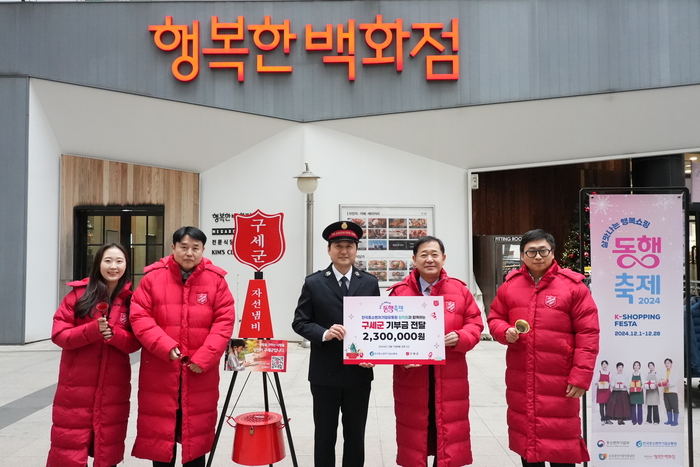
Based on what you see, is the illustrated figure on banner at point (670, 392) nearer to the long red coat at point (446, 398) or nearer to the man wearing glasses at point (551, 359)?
the man wearing glasses at point (551, 359)

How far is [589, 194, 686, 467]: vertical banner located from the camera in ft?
11.4

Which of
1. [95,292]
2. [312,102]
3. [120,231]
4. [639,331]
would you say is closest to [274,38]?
[312,102]

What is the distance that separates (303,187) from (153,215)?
119 inches

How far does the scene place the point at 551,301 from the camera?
9.82 feet

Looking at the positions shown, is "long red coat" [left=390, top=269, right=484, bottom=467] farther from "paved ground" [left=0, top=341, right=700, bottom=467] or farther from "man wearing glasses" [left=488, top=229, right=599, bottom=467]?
"paved ground" [left=0, top=341, right=700, bottom=467]

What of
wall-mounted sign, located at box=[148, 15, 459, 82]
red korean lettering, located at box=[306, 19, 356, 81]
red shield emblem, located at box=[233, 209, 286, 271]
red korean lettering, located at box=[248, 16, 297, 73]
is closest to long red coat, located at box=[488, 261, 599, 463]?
red shield emblem, located at box=[233, 209, 286, 271]

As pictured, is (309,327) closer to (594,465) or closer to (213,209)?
(594,465)

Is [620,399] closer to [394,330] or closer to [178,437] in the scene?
[394,330]

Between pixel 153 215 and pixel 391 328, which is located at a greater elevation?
pixel 153 215

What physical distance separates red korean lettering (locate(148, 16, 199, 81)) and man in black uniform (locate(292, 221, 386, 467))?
21.1 ft

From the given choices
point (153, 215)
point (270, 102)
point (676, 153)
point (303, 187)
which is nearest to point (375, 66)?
point (270, 102)

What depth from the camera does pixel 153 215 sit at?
925 centimetres

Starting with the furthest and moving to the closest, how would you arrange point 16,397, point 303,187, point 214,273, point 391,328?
1. point 303,187
2. point 16,397
3. point 214,273
4. point 391,328

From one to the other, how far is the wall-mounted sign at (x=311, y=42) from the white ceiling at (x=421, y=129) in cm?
75
